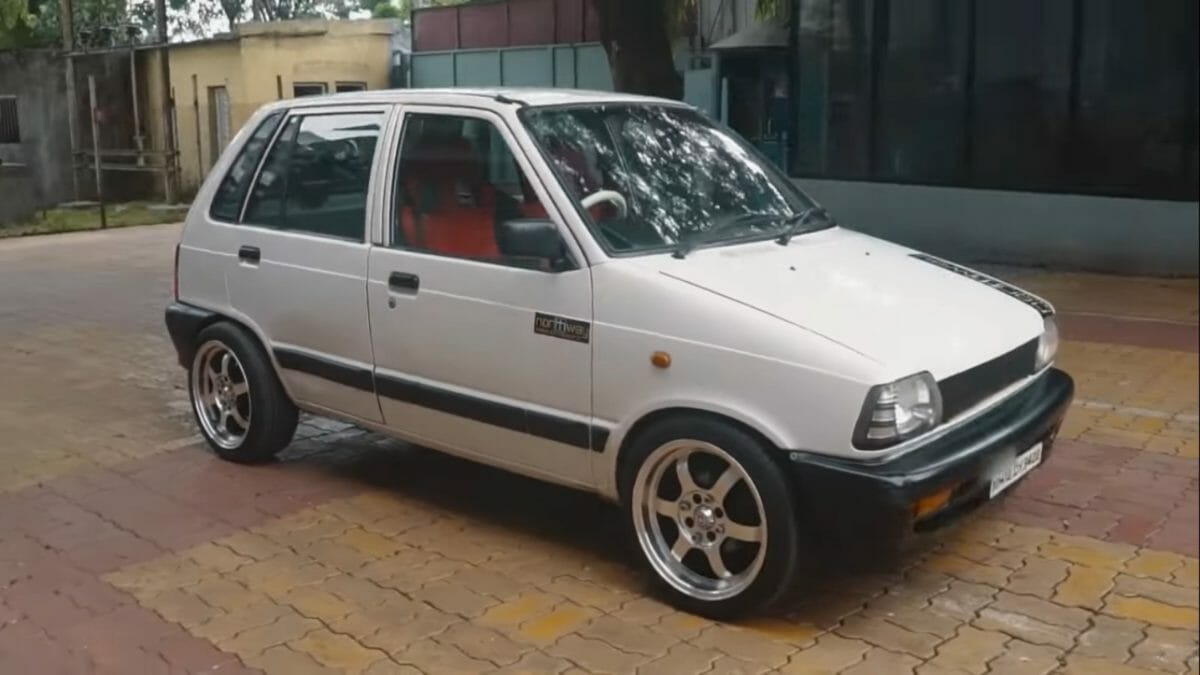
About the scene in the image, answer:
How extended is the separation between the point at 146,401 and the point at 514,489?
2867 mm

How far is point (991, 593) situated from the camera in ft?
13.1

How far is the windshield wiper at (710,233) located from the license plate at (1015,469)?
1246mm

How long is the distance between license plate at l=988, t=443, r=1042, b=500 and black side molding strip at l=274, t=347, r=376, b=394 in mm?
2376

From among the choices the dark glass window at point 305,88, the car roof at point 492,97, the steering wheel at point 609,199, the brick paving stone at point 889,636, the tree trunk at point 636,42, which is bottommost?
the brick paving stone at point 889,636

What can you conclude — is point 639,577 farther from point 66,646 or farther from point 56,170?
point 56,170

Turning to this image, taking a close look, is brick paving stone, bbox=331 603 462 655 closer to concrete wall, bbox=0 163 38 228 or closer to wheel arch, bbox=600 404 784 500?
wheel arch, bbox=600 404 784 500

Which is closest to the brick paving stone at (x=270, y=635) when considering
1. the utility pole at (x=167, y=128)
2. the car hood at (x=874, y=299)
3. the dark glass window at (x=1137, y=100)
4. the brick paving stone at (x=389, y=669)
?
the brick paving stone at (x=389, y=669)

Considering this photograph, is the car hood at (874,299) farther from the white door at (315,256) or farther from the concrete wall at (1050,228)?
the white door at (315,256)

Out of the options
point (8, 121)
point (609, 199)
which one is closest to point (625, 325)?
point (609, 199)

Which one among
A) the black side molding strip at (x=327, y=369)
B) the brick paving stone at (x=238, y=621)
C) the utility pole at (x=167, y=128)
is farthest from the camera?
the utility pole at (x=167, y=128)

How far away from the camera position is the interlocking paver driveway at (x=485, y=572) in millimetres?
3580

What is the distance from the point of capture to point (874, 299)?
3.81 m

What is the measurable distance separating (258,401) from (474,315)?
150 cm

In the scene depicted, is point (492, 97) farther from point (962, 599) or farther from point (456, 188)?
point (962, 599)
